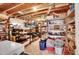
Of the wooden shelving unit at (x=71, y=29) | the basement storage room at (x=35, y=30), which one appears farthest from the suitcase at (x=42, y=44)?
the wooden shelving unit at (x=71, y=29)

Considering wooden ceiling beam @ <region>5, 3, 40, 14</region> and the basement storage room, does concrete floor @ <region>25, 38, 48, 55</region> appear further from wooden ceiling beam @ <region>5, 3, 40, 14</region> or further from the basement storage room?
wooden ceiling beam @ <region>5, 3, 40, 14</region>

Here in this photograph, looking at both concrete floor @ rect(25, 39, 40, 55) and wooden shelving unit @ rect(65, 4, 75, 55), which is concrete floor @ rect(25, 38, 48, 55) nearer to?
concrete floor @ rect(25, 39, 40, 55)

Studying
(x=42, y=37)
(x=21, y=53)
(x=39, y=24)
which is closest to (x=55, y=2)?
(x=39, y=24)

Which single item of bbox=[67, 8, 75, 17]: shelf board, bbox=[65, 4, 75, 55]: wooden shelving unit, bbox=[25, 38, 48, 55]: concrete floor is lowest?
bbox=[25, 38, 48, 55]: concrete floor

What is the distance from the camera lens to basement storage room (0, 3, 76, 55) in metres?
1.58

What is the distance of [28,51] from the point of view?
1.59 m

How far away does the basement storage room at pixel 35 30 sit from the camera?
1.58m

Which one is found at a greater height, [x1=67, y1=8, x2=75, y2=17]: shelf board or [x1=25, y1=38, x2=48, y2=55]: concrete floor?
[x1=67, y1=8, x2=75, y2=17]: shelf board

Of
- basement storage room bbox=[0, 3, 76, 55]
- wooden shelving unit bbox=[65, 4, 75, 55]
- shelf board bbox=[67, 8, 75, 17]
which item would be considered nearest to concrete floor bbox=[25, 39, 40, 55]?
basement storage room bbox=[0, 3, 76, 55]

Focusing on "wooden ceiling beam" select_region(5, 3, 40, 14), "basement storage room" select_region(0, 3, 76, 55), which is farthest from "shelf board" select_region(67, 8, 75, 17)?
"wooden ceiling beam" select_region(5, 3, 40, 14)

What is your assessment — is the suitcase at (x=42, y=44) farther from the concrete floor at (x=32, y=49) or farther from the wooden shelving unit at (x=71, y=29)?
the wooden shelving unit at (x=71, y=29)

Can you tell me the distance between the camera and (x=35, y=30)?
1.60 m

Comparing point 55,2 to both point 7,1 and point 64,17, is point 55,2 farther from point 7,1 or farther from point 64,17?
point 7,1

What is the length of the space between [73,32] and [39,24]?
1.41ft
